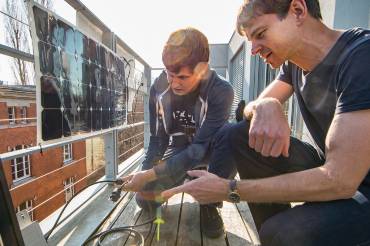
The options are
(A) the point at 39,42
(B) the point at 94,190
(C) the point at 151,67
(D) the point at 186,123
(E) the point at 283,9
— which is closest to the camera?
(E) the point at 283,9

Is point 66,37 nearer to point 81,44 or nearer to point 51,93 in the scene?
point 81,44

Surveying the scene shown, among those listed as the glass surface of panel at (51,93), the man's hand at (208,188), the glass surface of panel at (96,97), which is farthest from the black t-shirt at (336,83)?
the glass surface of panel at (96,97)

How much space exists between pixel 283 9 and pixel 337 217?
2.52 feet

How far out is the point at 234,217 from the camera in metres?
1.77

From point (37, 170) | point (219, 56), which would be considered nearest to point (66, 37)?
point (219, 56)

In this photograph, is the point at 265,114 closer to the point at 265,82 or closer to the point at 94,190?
the point at 94,190

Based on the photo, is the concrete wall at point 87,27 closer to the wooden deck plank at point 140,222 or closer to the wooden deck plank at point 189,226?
the wooden deck plank at point 140,222

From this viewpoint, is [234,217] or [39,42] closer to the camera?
[39,42]

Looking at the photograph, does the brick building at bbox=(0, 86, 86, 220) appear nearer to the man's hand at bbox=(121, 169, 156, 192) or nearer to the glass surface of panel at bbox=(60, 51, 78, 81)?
the glass surface of panel at bbox=(60, 51, 78, 81)

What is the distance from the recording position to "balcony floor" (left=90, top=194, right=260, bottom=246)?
147 centimetres

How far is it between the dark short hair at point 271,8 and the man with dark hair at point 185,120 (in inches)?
22.7

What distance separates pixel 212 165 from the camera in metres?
1.63

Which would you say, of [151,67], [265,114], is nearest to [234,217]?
[265,114]

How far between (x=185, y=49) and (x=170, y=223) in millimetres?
1082
